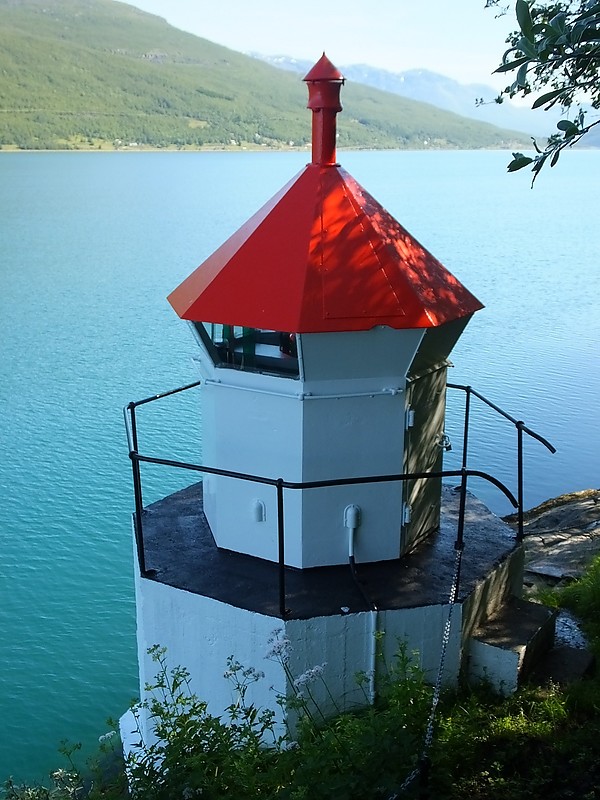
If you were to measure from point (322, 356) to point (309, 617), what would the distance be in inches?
71.1

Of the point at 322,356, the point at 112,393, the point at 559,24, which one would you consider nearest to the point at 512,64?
the point at 559,24

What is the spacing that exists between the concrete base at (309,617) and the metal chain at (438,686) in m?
0.05

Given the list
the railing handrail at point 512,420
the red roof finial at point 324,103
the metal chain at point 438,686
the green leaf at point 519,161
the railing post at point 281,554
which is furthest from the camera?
the railing handrail at point 512,420

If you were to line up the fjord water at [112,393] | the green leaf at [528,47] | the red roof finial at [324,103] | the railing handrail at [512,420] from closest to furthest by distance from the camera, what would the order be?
the green leaf at [528,47] < the red roof finial at [324,103] < the railing handrail at [512,420] < the fjord water at [112,393]

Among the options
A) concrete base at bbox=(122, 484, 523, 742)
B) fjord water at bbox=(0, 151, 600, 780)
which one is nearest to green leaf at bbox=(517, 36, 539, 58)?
concrete base at bbox=(122, 484, 523, 742)

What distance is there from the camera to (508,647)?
598cm

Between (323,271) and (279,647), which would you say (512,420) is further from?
(279,647)

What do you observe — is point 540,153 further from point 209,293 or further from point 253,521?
point 253,521

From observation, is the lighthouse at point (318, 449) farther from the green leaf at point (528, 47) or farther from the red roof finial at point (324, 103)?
the green leaf at point (528, 47)

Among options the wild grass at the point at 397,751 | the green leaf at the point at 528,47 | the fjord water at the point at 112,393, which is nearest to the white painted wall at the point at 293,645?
the wild grass at the point at 397,751

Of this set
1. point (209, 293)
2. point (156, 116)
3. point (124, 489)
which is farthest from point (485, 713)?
point (156, 116)

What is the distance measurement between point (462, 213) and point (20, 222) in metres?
29.2

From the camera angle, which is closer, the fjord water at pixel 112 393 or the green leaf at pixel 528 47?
the green leaf at pixel 528 47

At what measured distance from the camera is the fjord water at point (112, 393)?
39.3 feet
